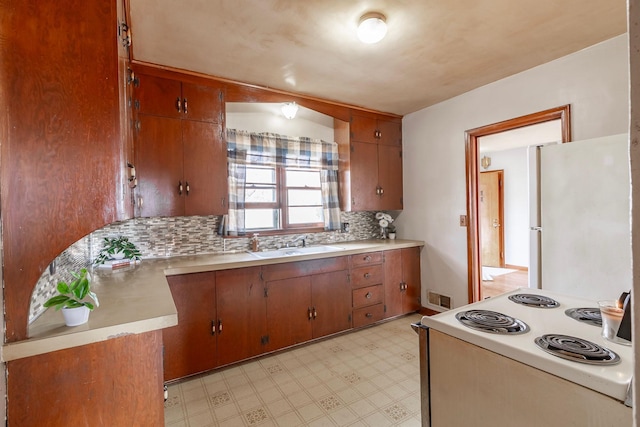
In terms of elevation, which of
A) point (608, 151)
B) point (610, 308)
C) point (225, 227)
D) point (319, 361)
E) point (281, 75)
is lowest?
point (319, 361)

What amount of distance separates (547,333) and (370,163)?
9.03ft

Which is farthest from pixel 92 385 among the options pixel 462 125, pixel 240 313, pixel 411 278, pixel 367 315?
pixel 462 125

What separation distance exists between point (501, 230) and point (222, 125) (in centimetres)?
574

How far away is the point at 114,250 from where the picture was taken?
2.20 m

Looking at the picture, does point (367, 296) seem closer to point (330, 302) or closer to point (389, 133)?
point (330, 302)

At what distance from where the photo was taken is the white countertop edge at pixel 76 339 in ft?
3.23

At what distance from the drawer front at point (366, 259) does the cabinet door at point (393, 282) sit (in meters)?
0.11

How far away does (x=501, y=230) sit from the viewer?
19.5ft

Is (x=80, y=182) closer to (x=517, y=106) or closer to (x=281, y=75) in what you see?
(x=281, y=75)

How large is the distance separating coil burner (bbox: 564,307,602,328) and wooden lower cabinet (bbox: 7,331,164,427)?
1.69m

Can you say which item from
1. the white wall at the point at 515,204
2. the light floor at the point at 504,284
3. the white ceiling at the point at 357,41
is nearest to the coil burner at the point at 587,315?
the white ceiling at the point at 357,41

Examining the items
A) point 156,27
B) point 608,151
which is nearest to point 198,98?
point 156,27

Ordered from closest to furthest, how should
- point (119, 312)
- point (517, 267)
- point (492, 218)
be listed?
point (119, 312)
point (517, 267)
point (492, 218)

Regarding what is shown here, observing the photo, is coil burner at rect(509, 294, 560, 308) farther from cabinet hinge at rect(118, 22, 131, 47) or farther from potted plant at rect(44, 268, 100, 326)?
cabinet hinge at rect(118, 22, 131, 47)
